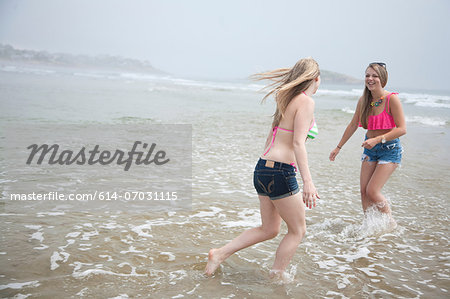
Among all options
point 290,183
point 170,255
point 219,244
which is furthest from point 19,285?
point 290,183

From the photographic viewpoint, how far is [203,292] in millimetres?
3211

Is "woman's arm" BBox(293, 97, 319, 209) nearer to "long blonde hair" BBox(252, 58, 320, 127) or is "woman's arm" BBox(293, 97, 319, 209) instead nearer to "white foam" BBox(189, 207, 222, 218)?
"long blonde hair" BBox(252, 58, 320, 127)

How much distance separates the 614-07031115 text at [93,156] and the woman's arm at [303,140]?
190 inches

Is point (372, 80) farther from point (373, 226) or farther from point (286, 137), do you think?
point (286, 137)

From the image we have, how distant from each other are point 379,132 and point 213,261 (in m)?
2.53

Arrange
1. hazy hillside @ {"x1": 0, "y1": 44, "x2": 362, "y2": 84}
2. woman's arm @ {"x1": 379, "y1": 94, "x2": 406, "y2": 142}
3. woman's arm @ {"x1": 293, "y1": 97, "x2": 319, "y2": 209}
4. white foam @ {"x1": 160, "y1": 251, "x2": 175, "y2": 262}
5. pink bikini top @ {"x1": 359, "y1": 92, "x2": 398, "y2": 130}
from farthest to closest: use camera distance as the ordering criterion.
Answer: hazy hillside @ {"x1": 0, "y1": 44, "x2": 362, "y2": 84} < pink bikini top @ {"x1": 359, "y1": 92, "x2": 398, "y2": 130} < woman's arm @ {"x1": 379, "y1": 94, "x2": 406, "y2": 142} < white foam @ {"x1": 160, "y1": 251, "x2": 175, "y2": 262} < woman's arm @ {"x1": 293, "y1": 97, "x2": 319, "y2": 209}

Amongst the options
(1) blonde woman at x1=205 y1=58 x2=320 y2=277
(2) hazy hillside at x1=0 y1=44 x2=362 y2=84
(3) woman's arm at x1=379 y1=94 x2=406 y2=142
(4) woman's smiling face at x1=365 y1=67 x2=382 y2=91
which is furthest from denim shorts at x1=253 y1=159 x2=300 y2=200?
(2) hazy hillside at x1=0 y1=44 x2=362 y2=84

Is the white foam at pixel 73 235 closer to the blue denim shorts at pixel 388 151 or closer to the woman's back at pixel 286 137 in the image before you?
the woman's back at pixel 286 137

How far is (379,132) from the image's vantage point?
4.54 meters

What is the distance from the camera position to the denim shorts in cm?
303

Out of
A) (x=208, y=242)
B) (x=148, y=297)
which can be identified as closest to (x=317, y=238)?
(x=208, y=242)

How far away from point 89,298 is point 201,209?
7.83 ft

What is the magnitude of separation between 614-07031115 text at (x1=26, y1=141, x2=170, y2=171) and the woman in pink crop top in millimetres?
4350

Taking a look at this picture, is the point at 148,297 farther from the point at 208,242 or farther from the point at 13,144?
the point at 13,144
